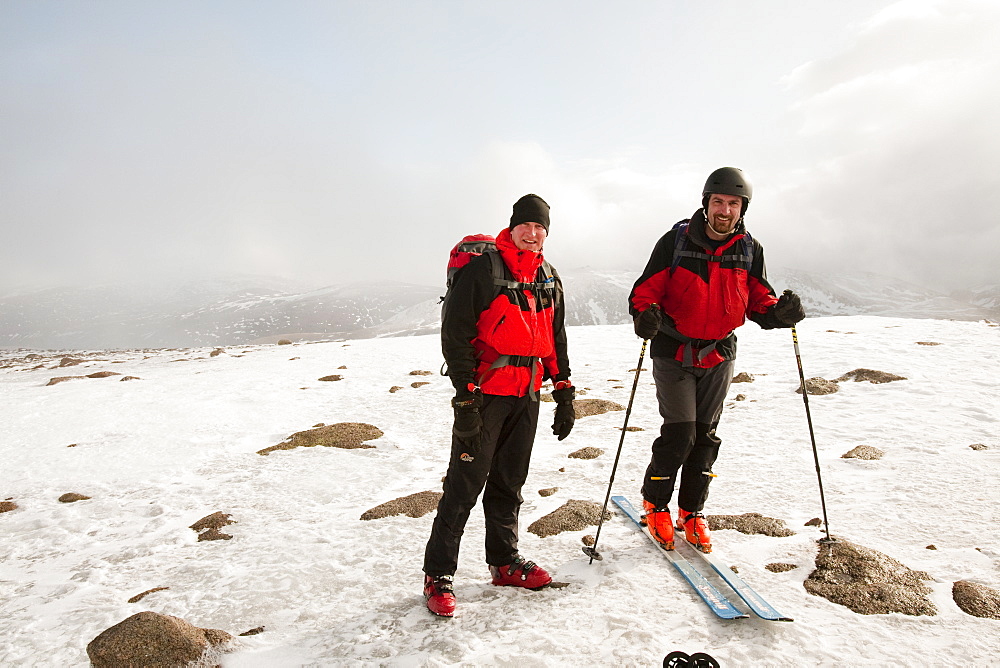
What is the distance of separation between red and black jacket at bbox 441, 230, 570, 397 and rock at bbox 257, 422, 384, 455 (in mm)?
7644

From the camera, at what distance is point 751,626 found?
4.08 m

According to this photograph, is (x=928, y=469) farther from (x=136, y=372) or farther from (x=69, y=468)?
(x=136, y=372)

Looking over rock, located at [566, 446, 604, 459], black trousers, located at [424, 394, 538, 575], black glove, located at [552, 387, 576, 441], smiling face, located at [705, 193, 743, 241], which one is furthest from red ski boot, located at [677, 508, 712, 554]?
rock, located at [566, 446, 604, 459]

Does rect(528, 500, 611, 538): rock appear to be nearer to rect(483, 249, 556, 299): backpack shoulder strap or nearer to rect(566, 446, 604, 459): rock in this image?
rect(566, 446, 604, 459): rock

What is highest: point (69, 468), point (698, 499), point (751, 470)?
point (698, 499)

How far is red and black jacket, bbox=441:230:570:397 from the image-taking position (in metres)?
4.38

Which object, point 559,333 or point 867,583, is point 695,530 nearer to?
point 867,583

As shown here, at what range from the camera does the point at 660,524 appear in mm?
5688

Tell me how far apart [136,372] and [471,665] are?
25.8 meters

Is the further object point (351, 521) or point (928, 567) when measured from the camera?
point (351, 521)

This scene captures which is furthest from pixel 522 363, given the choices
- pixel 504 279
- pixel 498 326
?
pixel 504 279

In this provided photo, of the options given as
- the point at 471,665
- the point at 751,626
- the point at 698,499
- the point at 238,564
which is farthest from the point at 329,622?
the point at 698,499

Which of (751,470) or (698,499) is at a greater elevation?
(698,499)

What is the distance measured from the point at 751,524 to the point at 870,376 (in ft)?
32.0
